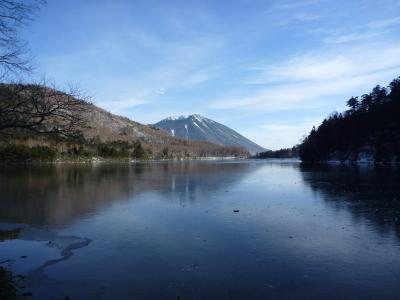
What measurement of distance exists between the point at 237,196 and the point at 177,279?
23446 mm

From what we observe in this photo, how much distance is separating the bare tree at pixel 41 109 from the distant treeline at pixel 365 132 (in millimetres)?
109291

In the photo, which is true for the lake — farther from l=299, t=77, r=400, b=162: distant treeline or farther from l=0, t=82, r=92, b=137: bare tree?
l=299, t=77, r=400, b=162: distant treeline

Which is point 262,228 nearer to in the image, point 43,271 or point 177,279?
point 177,279

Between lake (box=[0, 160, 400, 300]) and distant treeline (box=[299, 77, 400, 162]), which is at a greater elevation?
distant treeline (box=[299, 77, 400, 162])

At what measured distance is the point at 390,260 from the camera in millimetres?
14281

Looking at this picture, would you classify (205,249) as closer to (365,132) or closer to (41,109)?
(41,109)

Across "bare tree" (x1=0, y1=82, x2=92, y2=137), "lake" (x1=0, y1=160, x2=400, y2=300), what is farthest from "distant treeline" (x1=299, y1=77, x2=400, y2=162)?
"bare tree" (x1=0, y1=82, x2=92, y2=137)

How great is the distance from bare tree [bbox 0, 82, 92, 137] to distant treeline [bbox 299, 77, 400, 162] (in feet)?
359

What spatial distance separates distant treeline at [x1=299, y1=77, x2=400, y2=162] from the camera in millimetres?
111331

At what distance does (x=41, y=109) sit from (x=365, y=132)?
127 meters

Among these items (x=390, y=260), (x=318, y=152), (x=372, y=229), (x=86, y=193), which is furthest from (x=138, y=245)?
(x=318, y=152)

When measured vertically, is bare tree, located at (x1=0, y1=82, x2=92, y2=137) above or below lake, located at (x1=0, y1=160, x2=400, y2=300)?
above

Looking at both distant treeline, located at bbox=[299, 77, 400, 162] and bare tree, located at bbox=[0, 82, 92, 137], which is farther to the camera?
distant treeline, located at bbox=[299, 77, 400, 162]

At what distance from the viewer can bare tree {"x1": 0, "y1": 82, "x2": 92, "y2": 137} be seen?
37.4 ft
